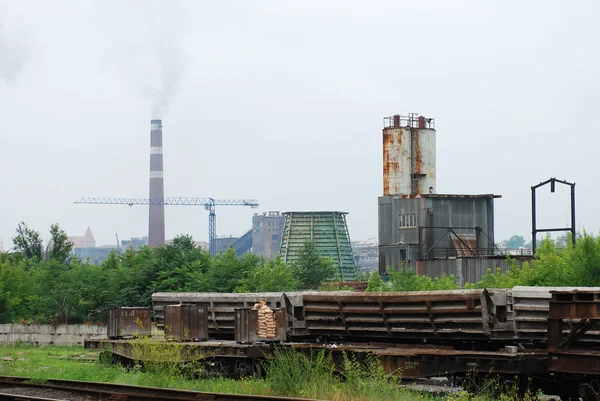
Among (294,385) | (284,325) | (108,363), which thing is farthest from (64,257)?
(294,385)

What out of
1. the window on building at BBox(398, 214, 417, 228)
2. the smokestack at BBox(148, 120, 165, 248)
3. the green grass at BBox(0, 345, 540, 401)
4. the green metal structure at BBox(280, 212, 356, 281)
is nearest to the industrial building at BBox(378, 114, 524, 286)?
the window on building at BBox(398, 214, 417, 228)

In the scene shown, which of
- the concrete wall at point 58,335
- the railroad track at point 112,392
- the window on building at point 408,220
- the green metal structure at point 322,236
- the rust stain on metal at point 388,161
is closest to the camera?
the railroad track at point 112,392

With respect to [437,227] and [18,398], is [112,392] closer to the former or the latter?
[18,398]

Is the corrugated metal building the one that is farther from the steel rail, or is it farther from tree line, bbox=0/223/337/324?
the steel rail

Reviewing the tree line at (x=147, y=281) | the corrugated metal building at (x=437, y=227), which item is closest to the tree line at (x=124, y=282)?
the tree line at (x=147, y=281)

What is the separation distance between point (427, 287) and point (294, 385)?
85.4 ft

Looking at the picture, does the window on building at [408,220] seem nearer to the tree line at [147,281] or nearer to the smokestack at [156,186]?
the tree line at [147,281]

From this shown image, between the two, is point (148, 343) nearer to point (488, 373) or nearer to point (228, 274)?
point (488, 373)

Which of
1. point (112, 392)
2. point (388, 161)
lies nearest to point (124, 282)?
point (112, 392)

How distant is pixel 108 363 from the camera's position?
23.8 m

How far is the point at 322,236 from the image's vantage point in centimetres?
9444

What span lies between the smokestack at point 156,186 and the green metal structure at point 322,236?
8445 cm

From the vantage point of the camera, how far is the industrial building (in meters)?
63.8

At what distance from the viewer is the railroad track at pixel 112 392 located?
604 inches
